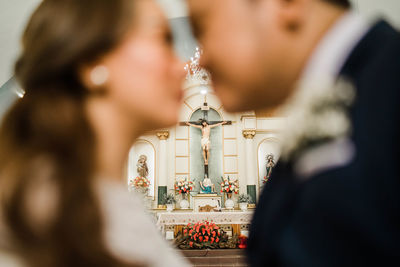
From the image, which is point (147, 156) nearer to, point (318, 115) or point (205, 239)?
point (205, 239)

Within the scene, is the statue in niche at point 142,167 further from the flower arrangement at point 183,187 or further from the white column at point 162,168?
the flower arrangement at point 183,187

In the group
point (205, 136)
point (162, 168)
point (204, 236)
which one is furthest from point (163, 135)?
point (204, 236)

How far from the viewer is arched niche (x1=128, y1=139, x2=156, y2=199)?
1149 cm

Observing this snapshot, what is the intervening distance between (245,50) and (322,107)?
25 centimetres

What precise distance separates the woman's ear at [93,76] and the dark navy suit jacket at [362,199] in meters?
0.69

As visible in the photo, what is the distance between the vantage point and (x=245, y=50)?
0.76m

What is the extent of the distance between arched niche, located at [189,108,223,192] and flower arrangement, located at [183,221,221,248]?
3.84 metres

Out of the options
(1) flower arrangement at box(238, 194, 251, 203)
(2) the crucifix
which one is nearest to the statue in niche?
(2) the crucifix

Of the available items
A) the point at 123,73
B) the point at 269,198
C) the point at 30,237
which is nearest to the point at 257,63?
the point at 269,198

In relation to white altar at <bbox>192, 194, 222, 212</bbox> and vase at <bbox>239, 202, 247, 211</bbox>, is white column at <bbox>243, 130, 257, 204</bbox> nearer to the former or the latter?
vase at <bbox>239, 202, 247, 211</bbox>

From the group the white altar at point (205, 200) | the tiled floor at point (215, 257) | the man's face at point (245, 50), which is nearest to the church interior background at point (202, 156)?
the white altar at point (205, 200)

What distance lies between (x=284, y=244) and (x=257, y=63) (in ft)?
1.39

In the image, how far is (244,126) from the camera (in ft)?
38.2

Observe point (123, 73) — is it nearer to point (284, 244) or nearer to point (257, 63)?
point (257, 63)
